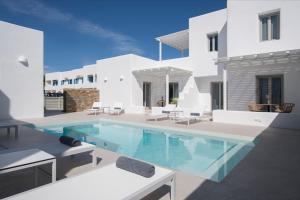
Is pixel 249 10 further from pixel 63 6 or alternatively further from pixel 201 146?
pixel 63 6

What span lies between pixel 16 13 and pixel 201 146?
17.3m

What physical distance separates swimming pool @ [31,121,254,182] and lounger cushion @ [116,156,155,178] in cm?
172

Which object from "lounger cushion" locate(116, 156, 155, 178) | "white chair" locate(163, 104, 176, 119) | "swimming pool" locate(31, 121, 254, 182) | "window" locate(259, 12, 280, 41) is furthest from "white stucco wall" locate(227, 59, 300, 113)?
"lounger cushion" locate(116, 156, 155, 178)

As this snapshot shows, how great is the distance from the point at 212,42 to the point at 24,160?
1461 cm

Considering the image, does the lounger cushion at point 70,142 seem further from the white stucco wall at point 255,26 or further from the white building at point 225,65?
the white stucco wall at point 255,26

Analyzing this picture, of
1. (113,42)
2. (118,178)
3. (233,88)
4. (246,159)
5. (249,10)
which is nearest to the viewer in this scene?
(118,178)

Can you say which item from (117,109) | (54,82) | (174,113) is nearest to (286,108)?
(174,113)

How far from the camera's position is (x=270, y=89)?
11.9 m

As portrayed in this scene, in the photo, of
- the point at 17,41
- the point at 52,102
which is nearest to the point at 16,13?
the point at 17,41

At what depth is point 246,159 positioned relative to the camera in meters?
4.76

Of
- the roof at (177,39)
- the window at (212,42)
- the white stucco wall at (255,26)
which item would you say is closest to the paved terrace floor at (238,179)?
the white stucco wall at (255,26)

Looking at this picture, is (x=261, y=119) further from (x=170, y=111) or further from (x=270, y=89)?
(x=170, y=111)

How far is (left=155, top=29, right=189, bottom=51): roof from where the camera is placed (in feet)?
53.9

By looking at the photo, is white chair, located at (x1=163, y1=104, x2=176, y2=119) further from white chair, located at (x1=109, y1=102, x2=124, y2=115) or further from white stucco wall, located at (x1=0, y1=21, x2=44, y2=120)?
white stucco wall, located at (x1=0, y1=21, x2=44, y2=120)
